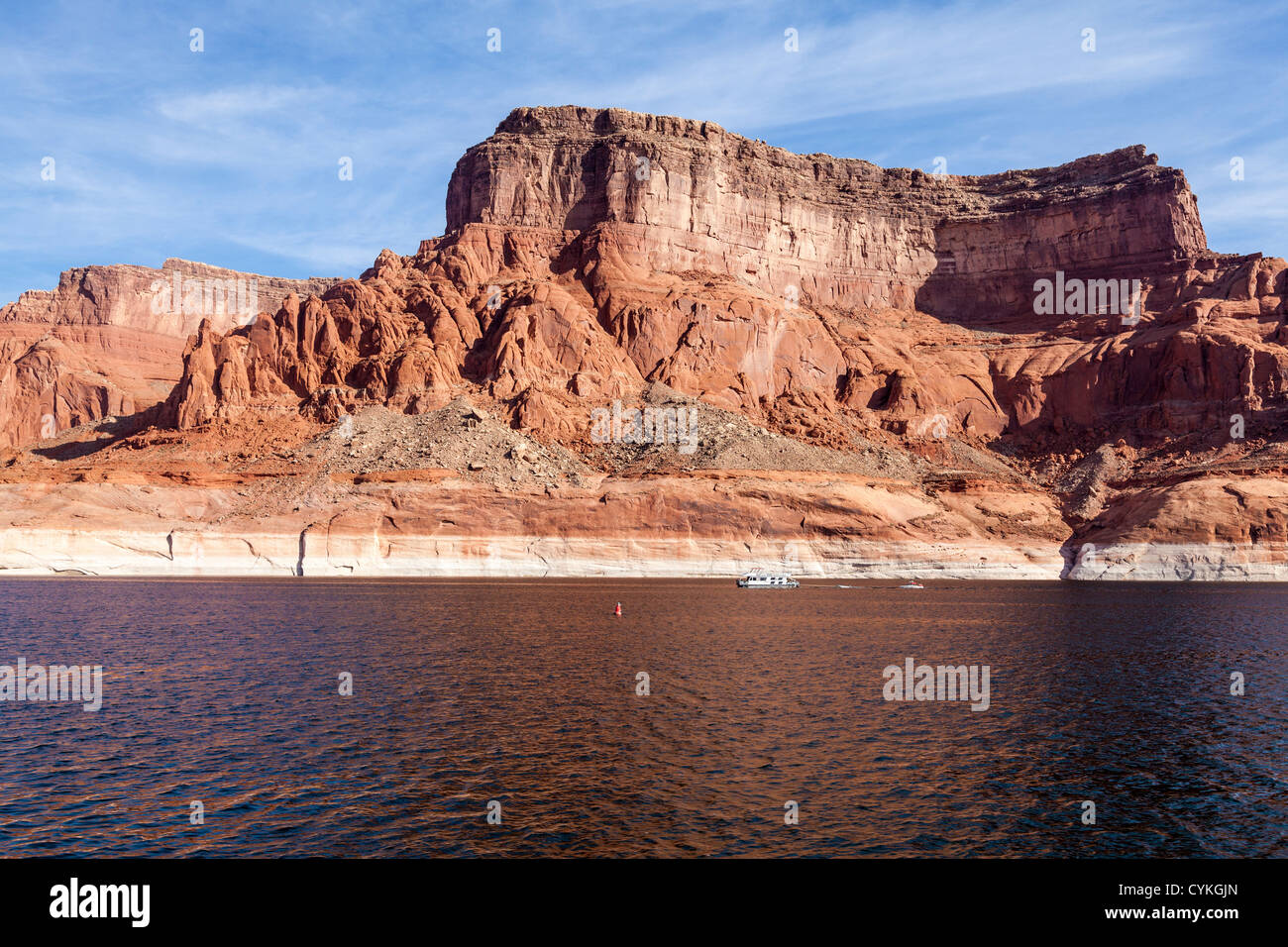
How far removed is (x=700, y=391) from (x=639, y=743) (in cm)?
10527

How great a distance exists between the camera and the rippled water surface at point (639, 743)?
733 inches

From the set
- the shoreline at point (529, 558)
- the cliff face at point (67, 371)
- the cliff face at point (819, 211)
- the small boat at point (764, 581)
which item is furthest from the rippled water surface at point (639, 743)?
the cliff face at point (67, 371)

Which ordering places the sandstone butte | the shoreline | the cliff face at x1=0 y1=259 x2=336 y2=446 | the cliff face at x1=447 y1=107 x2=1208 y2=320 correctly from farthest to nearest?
the cliff face at x1=0 y1=259 x2=336 y2=446, the cliff face at x1=447 y1=107 x2=1208 y2=320, the sandstone butte, the shoreline

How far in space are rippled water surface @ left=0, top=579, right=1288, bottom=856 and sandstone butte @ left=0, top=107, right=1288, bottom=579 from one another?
47562 millimetres

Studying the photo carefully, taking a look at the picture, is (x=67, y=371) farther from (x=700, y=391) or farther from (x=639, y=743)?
(x=639, y=743)

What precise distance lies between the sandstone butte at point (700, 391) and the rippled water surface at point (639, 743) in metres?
47.6

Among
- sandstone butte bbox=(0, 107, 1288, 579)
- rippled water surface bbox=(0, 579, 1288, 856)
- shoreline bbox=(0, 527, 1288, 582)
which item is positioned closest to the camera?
rippled water surface bbox=(0, 579, 1288, 856)

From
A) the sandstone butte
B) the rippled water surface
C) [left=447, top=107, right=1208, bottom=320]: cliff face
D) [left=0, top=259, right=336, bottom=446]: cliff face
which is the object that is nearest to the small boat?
the sandstone butte

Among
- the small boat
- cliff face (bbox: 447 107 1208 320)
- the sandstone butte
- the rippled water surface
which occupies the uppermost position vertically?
cliff face (bbox: 447 107 1208 320)

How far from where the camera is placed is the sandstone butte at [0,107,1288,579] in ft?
322

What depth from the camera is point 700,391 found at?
129 metres

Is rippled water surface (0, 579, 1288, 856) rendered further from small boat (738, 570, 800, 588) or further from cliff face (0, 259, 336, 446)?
cliff face (0, 259, 336, 446)

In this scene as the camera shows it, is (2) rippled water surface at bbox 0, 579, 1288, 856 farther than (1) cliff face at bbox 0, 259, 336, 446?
No
